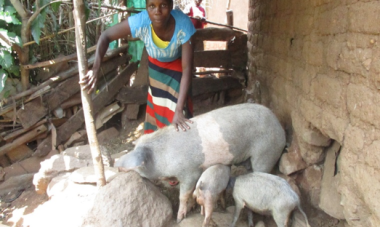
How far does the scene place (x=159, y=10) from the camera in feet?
9.86

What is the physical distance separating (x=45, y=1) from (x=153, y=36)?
6.45ft

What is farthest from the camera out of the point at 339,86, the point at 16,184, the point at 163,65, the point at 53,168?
the point at 16,184

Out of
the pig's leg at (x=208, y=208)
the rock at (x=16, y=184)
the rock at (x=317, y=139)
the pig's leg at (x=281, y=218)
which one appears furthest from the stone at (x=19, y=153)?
the rock at (x=317, y=139)

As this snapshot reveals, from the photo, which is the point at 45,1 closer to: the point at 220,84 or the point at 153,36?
the point at 153,36

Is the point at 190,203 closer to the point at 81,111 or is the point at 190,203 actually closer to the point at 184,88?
the point at 184,88

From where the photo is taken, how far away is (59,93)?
534 cm

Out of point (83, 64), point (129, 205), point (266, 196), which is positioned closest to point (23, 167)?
point (129, 205)

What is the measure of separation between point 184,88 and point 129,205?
126 cm

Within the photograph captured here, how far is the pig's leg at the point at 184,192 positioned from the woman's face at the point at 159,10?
157 cm

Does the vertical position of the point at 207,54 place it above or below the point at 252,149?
above

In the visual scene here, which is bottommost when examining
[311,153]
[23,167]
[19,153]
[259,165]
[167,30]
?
[23,167]

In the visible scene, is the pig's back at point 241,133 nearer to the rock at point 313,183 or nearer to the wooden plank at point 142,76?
the rock at point 313,183

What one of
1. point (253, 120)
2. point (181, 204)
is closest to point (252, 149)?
point (253, 120)

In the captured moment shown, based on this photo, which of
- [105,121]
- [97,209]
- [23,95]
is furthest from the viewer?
[105,121]
